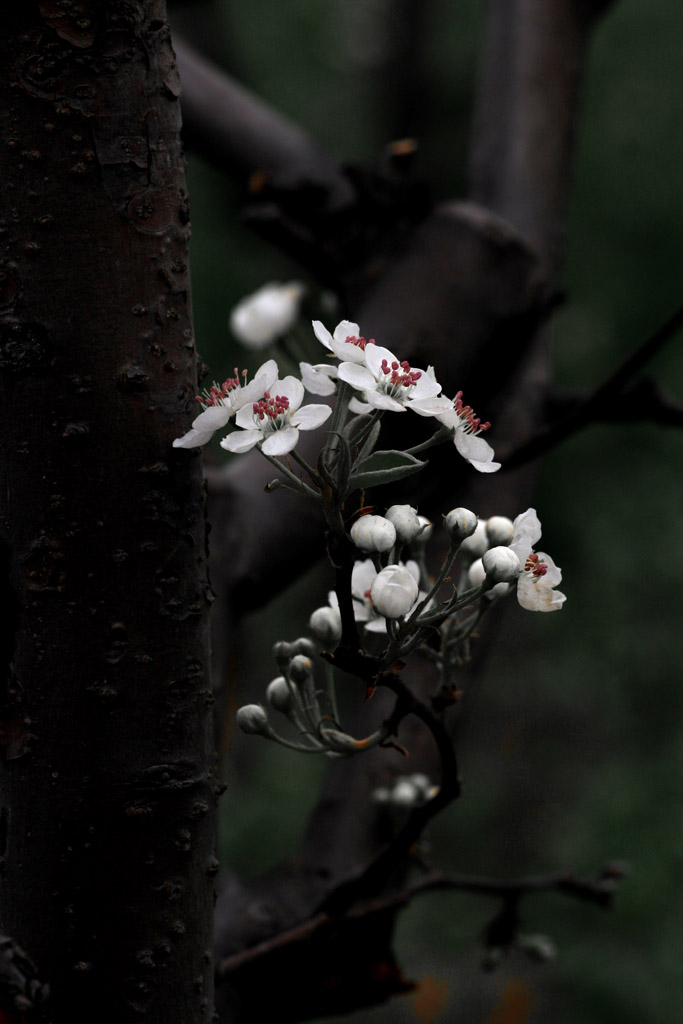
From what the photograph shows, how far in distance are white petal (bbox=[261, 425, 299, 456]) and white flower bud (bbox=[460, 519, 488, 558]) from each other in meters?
0.17

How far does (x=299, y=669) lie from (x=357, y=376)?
0.25 m

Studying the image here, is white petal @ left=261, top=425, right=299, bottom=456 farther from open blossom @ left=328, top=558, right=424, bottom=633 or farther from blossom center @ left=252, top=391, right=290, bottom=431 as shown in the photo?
open blossom @ left=328, top=558, right=424, bottom=633

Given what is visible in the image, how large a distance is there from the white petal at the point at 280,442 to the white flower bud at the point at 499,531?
0.16 m

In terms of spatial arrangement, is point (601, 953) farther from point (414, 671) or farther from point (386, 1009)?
point (414, 671)

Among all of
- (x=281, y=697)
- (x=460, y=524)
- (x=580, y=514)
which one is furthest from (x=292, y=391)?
(x=580, y=514)

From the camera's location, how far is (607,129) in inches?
169

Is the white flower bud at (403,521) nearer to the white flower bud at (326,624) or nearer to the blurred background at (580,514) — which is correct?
the white flower bud at (326,624)

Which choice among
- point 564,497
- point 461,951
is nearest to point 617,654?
point 564,497

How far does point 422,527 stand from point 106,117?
1.07 feet

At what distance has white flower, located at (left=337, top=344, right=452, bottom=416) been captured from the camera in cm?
52

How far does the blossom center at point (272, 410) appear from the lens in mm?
552

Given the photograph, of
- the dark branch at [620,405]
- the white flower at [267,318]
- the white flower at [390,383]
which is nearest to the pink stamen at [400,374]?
the white flower at [390,383]

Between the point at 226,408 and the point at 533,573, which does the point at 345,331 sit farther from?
the point at 533,573

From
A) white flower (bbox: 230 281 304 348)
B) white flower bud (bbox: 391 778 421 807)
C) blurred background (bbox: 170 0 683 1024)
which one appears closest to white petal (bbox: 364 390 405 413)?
white flower bud (bbox: 391 778 421 807)
